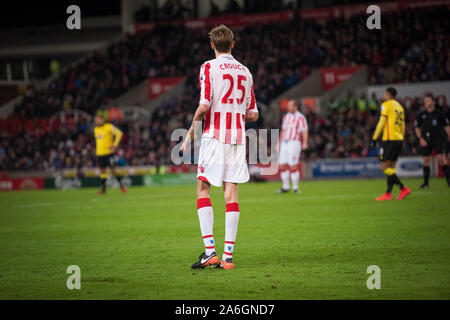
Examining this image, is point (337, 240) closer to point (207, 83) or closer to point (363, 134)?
point (207, 83)

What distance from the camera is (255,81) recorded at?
31.1 metres

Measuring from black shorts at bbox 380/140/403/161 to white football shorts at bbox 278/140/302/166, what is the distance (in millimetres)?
4245

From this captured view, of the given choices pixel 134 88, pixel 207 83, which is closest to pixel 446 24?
pixel 134 88

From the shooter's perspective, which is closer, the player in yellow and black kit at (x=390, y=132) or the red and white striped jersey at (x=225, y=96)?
the red and white striped jersey at (x=225, y=96)

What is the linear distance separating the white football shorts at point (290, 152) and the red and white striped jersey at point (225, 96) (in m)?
10.9

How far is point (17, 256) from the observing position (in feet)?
24.4

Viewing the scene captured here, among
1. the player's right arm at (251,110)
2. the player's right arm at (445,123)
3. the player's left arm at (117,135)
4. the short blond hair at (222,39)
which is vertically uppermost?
the short blond hair at (222,39)

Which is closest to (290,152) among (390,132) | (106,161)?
(390,132)

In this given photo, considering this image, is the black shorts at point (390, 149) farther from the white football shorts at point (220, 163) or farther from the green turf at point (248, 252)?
the white football shorts at point (220, 163)

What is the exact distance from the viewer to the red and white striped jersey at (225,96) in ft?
20.7

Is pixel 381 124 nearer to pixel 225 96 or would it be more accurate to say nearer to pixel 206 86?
pixel 225 96

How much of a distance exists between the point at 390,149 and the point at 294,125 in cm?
441

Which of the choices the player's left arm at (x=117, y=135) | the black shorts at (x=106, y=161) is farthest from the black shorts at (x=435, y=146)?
the black shorts at (x=106, y=161)

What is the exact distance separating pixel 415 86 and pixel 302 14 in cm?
1067
